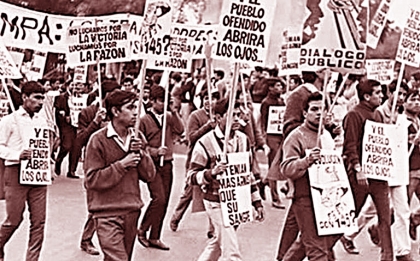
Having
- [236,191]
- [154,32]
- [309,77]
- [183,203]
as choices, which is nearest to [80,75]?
[183,203]

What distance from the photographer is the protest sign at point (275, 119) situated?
14.8m

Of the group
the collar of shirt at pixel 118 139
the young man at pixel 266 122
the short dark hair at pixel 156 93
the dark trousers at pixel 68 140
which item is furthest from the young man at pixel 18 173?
the dark trousers at pixel 68 140

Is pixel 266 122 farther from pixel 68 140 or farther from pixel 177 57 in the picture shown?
pixel 68 140

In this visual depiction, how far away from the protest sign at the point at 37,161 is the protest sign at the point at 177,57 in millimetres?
2710

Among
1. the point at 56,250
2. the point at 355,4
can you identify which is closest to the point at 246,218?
the point at 355,4

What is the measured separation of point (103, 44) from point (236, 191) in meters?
2.69

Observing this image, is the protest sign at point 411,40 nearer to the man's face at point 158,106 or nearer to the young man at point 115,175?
the man's face at point 158,106

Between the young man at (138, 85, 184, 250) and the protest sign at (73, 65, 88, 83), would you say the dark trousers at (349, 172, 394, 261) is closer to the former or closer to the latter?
the young man at (138, 85, 184, 250)

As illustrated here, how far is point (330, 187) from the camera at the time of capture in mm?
8539

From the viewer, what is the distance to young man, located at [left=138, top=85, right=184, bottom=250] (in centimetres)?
1146

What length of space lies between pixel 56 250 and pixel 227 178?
3.04m

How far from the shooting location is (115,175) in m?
8.04

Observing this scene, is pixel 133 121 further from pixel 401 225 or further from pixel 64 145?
pixel 64 145

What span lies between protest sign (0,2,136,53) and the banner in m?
2.45
